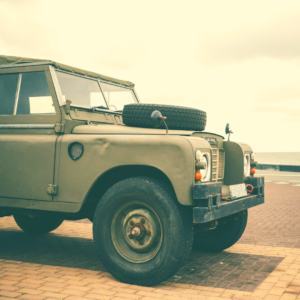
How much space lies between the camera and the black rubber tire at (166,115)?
444cm

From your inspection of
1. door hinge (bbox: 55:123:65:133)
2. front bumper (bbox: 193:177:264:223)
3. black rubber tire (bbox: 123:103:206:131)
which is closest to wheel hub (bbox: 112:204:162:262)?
front bumper (bbox: 193:177:264:223)

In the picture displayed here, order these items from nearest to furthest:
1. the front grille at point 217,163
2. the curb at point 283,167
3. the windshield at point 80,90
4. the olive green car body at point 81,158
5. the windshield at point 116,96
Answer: the olive green car body at point 81,158, the front grille at point 217,163, the windshield at point 80,90, the windshield at point 116,96, the curb at point 283,167

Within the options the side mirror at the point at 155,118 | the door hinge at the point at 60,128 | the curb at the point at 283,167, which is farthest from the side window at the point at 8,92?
the curb at the point at 283,167

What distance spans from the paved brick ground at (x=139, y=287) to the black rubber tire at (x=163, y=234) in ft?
0.48

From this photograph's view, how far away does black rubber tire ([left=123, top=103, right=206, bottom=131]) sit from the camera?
14.6ft

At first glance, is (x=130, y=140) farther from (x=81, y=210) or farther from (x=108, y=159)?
(x=81, y=210)

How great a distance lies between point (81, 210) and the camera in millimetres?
4289

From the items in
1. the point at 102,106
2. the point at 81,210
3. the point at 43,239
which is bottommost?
the point at 43,239

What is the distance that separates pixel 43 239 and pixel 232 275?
10.3 feet

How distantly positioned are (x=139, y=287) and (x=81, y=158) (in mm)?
1405

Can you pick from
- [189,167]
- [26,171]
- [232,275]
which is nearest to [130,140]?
[189,167]

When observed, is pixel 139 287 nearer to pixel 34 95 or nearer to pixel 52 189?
pixel 52 189

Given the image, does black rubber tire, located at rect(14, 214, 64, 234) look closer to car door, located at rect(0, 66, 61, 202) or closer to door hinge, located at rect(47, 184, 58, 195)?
car door, located at rect(0, 66, 61, 202)

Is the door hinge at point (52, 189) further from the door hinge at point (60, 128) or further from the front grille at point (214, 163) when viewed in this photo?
the front grille at point (214, 163)
